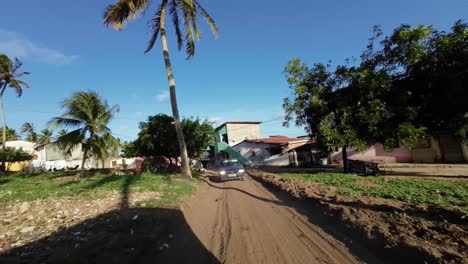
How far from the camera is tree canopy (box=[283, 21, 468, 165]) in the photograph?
15.3 metres

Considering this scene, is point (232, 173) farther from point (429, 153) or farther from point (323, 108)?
point (429, 153)

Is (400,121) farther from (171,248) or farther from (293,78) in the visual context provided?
(171,248)

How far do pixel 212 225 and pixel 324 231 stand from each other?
9.74ft

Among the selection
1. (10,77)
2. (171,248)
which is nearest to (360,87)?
(171,248)

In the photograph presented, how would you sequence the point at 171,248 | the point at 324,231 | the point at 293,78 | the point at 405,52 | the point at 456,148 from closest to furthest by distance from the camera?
the point at 171,248, the point at 324,231, the point at 405,52, the point at 293,78, the point at 456,148

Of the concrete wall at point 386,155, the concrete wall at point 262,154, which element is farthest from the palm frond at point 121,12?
the concrete wall at point 262,154

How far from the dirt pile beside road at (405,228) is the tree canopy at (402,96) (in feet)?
32.4

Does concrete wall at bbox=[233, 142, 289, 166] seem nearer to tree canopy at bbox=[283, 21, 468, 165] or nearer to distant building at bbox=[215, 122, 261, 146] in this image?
distant building at bbox=[215, 122, 261, 146]

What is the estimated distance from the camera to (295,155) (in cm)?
3675

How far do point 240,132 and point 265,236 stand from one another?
48929 mm

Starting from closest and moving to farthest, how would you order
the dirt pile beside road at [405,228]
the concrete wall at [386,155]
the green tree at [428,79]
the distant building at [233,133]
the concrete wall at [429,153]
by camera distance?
the dirt pile beside road at [405,228]
the green tree at [428,79]
the concrete wall at [429,153]
the concrete wall at [386,155]
the distant building at [233,133]

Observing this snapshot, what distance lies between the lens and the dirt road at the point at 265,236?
509 cm

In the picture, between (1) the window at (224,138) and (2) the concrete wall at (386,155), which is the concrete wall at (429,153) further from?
(1) the window at (224,138)

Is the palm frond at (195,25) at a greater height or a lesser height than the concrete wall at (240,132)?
greater
